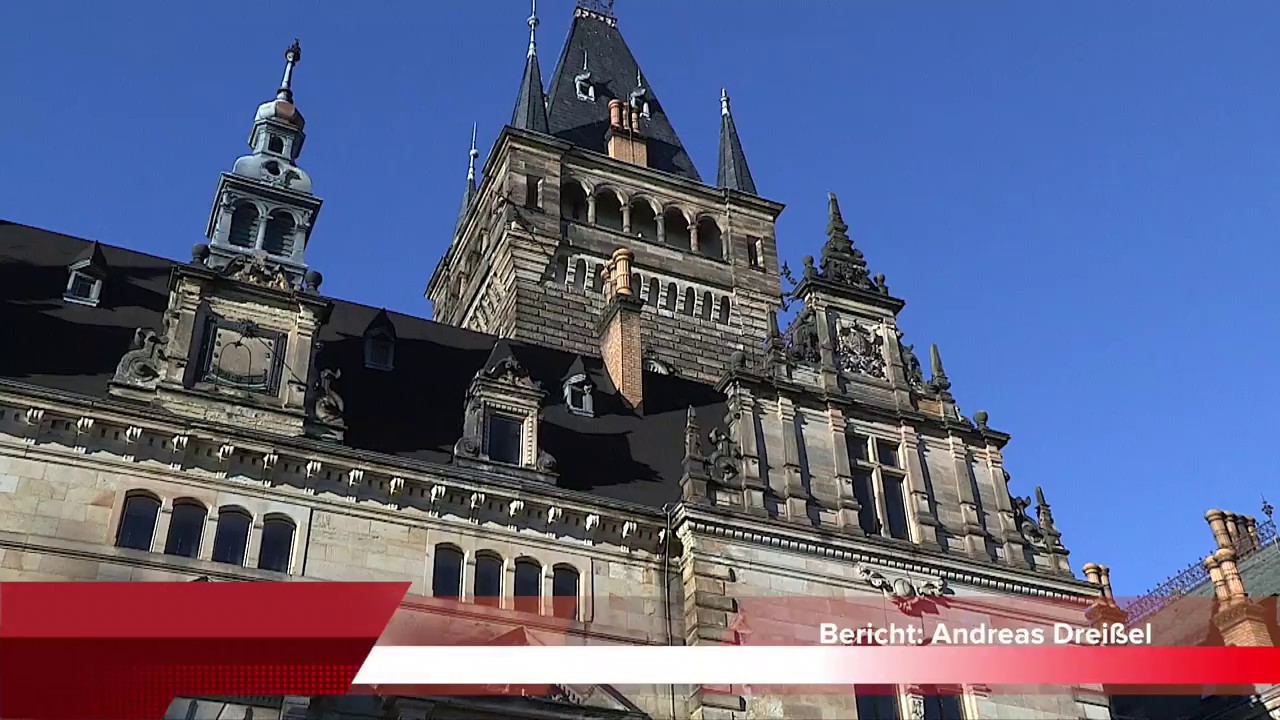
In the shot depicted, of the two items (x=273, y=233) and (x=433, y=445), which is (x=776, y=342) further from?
(x=273, y=233)

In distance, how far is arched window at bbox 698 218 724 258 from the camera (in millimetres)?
42219

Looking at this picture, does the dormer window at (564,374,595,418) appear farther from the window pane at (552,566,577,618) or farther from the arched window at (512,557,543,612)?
the arched window at (512,557,543,612)

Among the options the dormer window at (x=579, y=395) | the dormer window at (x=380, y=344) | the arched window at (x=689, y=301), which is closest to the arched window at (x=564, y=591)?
the dormer window at (x=579, y=395)

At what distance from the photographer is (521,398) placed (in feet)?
80.8

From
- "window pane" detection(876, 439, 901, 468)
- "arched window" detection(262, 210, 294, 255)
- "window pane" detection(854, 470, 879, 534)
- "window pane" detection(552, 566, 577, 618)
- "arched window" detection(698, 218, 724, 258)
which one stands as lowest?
"window pane" detection(552, 566, 577, 618)

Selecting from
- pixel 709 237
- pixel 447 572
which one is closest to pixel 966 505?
pixel 447 572

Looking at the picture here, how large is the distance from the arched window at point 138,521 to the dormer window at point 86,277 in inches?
219

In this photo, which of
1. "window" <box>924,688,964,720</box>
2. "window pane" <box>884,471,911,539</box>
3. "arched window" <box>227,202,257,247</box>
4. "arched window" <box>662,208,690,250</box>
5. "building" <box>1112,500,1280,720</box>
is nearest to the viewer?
"window" <box>924,688,964,720</box>

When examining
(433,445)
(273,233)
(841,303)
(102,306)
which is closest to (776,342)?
(841,303)

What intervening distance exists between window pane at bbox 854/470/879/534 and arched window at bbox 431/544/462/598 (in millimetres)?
8088

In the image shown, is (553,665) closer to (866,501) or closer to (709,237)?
(866,501)

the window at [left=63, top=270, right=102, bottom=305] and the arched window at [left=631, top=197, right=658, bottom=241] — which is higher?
the arched window at [left=631, top=197, right=658, bottom=241]

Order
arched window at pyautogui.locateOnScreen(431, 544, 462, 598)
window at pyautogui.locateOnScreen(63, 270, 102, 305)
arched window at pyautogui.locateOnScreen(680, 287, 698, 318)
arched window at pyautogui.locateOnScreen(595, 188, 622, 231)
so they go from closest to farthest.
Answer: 1. arched window at pyautogui.locateOnScreen(431, 544, 462, 598)
2. window at pyautogui.locateOnScreen(63, 270, 102, 305)
3. arched window at pyautogui.locateOnScreen(680, 287, 698, 318)
4. arched window at pyautogui.locateOnScreen(595, 188, 622, 231)

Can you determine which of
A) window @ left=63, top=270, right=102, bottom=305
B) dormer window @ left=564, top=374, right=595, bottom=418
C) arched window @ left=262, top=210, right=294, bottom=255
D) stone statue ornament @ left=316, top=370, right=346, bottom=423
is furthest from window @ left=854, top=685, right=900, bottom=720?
window @ left=63, top=270, right=102, bottom=305
